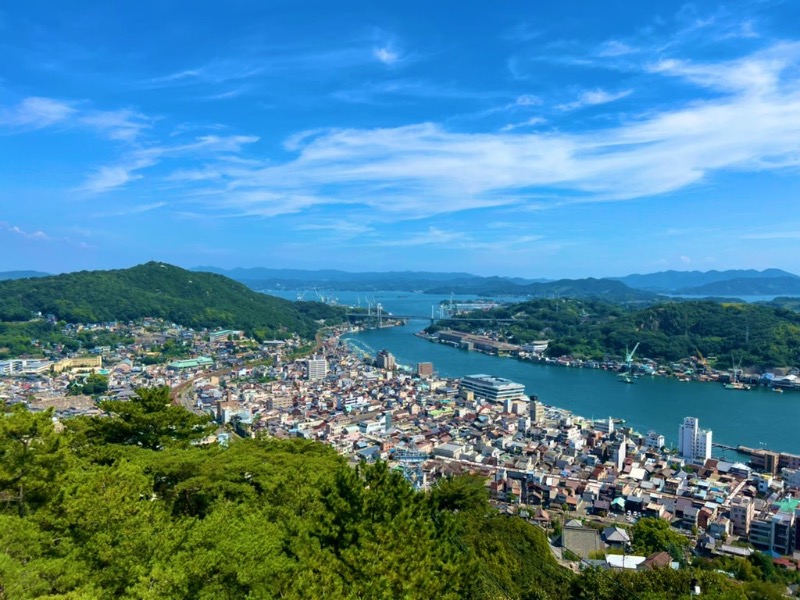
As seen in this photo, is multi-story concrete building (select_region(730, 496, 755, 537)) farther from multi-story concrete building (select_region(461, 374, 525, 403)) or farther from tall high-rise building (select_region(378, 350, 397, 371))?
tall high-rise building (select_region(378, 350, 397, 371))

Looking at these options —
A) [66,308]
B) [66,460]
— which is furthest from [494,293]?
[66,460]

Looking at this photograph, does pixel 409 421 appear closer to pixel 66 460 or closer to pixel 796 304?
pixel 66 460

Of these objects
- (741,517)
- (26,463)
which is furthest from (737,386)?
(26,463)

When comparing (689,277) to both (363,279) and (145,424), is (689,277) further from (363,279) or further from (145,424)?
(145,424)

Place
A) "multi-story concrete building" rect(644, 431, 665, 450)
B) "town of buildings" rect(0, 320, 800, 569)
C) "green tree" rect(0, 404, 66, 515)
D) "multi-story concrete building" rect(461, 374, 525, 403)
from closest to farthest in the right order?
"green tree" rect(0, 404, 66, 515) < "town of buildings" rect(0, 320, 800, 569) < "multi-story concrete building" rect(644, 431, 665, 450) < "multi-story concrete building" rect(461, 374, 525, 403)

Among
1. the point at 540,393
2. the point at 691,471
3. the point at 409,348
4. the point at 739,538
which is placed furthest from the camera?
the point at 409,348

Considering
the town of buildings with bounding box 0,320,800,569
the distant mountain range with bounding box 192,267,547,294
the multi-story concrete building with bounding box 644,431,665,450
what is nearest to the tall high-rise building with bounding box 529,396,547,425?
the town of buildings with bounding box 0,320,800,569
